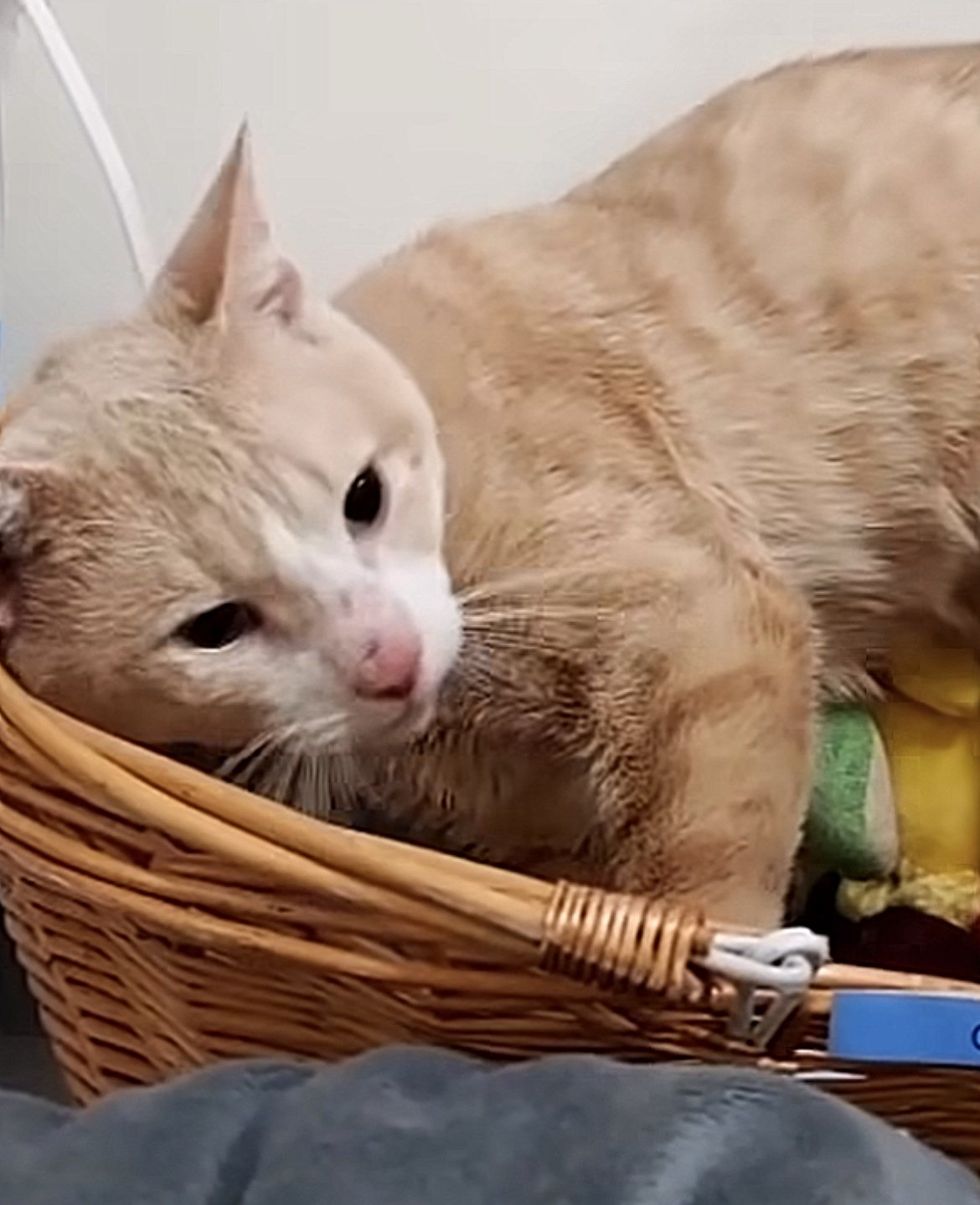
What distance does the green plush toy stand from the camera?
120 cm

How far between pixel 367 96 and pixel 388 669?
0.64 meters

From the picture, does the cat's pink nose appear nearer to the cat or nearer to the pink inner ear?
the cat

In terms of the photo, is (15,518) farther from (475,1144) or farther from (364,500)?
(475,1144)

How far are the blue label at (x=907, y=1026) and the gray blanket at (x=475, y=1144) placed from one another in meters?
0.04

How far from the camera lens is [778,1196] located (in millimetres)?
832

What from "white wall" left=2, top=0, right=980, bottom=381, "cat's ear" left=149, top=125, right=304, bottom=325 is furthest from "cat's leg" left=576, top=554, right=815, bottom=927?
"white wall" left=2, top=0, right=980, bottom=381

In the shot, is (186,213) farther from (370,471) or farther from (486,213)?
(370,471)

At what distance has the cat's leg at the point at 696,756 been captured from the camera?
3.50ft

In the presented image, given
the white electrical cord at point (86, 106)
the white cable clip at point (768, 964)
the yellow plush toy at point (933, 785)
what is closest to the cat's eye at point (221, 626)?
the white cable clip at point (768, 964)

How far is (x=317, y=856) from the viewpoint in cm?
93

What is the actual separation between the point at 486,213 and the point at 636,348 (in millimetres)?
347

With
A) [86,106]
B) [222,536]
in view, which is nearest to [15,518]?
[222,536]

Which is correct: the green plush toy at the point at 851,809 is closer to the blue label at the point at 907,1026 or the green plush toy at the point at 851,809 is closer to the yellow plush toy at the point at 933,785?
the yellow plush toy at the point at 933,785

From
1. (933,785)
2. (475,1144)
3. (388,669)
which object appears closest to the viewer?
(475,1144)
